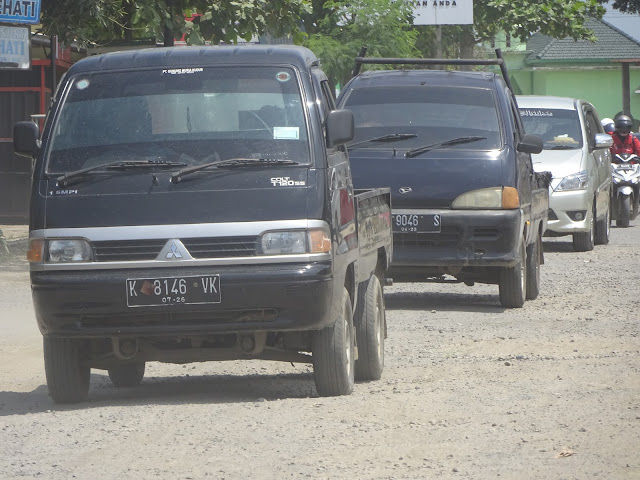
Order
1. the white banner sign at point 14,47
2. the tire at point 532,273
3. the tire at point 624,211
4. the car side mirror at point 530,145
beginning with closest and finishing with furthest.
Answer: the car side mirror at point 530,145, the tire at point 532,273, the white banner sign at point 14,47, the tire at point 624,211

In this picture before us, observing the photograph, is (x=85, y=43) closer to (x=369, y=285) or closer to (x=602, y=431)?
(x=369, y=285)

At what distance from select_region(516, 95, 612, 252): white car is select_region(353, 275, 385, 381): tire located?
10529 millimetres

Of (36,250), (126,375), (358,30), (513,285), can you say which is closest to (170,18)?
(513,285)

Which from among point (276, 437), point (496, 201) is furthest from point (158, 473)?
point (496, 201)

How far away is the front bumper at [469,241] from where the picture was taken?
12.0 metres

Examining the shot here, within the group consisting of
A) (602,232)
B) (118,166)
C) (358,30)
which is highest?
(358,30)

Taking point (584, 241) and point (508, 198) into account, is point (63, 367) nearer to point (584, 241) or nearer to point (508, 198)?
point (508, 198)

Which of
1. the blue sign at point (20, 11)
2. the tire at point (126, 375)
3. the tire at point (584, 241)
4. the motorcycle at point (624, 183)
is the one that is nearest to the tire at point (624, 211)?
the motorcycle at point (624, 183)

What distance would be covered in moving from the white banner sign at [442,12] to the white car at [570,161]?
1215 centimetres

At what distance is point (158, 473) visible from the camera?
587 centimetres

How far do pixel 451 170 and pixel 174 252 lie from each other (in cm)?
525

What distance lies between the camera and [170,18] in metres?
17.1

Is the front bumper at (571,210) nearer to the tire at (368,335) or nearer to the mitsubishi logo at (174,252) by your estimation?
the tire at (368,335)

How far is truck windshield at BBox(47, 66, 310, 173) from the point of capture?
7652 millimetres
